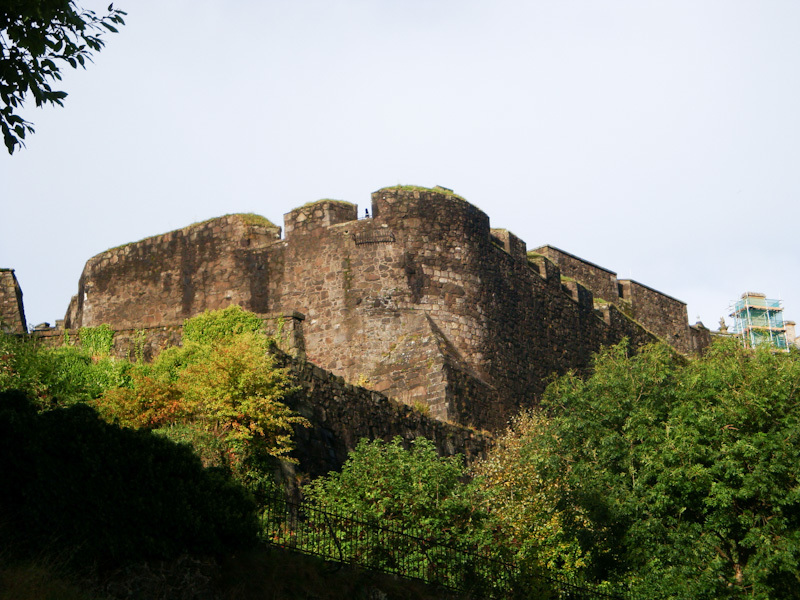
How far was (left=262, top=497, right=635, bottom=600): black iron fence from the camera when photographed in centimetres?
1567

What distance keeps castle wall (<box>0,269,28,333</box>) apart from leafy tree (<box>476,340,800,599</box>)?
14.1 meters

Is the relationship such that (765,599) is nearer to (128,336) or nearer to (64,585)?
(64,585)

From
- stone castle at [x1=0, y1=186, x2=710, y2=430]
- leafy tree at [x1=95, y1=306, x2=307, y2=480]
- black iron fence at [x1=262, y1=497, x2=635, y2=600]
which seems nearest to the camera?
black iron fence at [x1=262, y1=497, x2=635, y2=600]

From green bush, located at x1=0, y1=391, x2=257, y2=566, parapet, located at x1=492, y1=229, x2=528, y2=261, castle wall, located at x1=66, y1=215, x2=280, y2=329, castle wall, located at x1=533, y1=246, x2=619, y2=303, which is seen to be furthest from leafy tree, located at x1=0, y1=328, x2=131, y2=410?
castle wall, located at x1=533, y1=246, x2=619, y2=303

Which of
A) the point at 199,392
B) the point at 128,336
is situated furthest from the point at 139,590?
the point at 128,336

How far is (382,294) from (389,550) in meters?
11.6

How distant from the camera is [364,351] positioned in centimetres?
2675

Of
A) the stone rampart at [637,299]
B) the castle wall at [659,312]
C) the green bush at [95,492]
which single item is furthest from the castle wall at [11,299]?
the castle wall at [659,312]

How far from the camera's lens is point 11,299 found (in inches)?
1128

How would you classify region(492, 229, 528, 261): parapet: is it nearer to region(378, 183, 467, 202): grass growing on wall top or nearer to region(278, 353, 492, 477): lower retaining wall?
region(378, 183, 467, 202): grass growing on wall top

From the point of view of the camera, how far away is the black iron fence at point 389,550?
15672mm

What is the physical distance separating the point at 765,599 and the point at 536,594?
144 inches

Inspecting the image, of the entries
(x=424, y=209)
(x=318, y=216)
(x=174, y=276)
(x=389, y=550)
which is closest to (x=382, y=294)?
(x=424, y=209)

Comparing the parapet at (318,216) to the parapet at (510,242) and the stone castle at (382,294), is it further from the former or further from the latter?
the parapet at (510,242)
